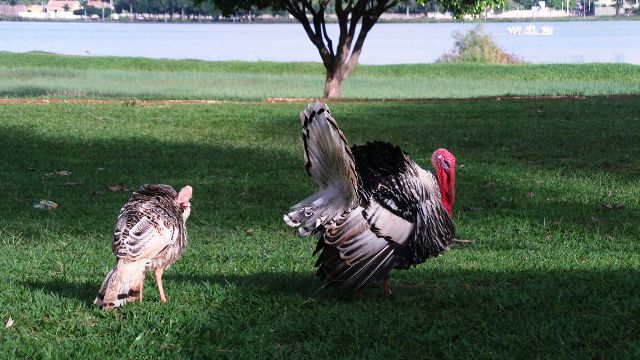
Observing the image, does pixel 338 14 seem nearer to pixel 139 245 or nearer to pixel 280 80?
pixel 280 80

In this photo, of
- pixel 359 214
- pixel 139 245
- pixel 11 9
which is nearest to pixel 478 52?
pixel 359 214

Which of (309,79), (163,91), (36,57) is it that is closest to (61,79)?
(163,91)

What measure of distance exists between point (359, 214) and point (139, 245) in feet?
4.47

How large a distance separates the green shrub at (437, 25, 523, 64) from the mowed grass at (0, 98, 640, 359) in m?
35.9

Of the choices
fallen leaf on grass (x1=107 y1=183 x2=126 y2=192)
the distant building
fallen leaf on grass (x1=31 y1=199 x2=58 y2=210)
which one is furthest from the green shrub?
the distant building

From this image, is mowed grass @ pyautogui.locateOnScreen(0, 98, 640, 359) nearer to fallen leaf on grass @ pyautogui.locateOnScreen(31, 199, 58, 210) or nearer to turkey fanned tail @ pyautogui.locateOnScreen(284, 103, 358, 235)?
fallen leaf on grass @ pyautogui.locateOnScreen(31, 199, 58, 210)

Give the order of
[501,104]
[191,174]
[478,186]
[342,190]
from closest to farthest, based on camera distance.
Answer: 1. [342,190]
2. [478,186]
3. [191,174]
4. [501,104]

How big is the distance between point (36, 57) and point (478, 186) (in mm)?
44092

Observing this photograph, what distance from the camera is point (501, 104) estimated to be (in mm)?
21188

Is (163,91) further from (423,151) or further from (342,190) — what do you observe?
(342,190)

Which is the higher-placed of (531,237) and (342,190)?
(342,190)

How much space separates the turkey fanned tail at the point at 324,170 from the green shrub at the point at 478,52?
47.4 m

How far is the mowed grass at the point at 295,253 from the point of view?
5.74m

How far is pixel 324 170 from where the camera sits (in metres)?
6.14
